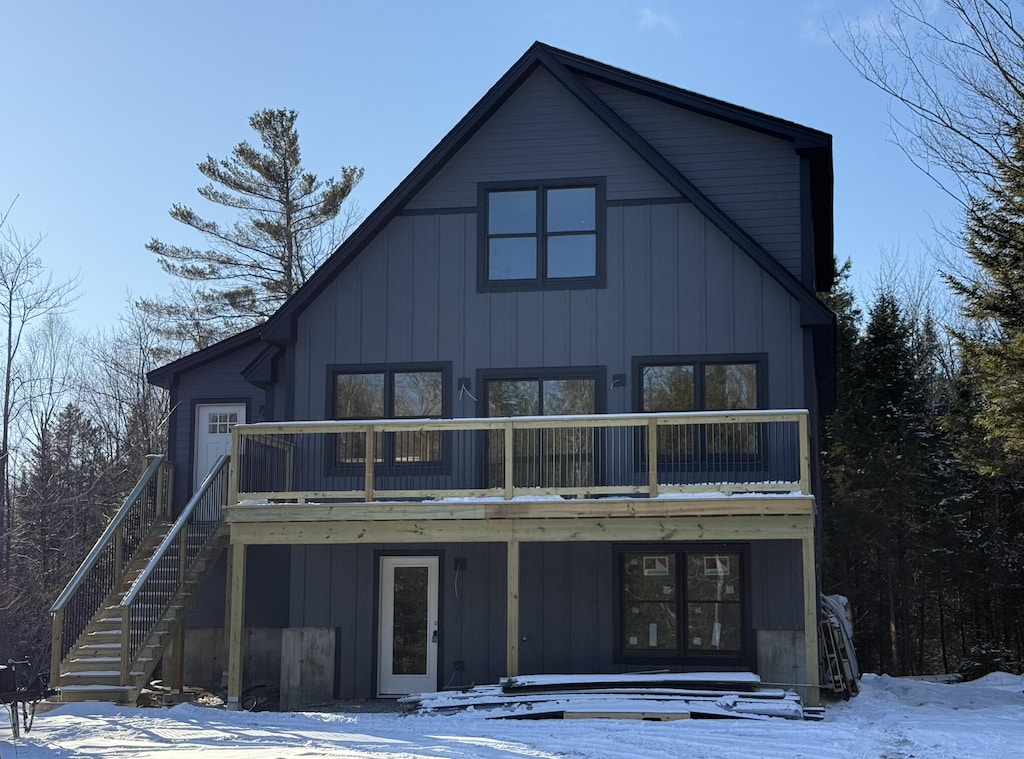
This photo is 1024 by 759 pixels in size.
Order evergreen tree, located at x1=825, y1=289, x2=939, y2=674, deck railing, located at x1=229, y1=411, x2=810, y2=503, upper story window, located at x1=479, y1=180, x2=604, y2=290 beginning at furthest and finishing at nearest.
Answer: evergreen tree, located at x1=825, y1=289, x2=939, y2=674, upper story window, located at x1=479, y1=180, x2=604, y2=290, deck railing, located at x1=229, y1=411, x2=810, y2=503

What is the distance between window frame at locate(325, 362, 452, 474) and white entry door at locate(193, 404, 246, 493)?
11.1 ft

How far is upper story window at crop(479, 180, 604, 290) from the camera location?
1686 cm

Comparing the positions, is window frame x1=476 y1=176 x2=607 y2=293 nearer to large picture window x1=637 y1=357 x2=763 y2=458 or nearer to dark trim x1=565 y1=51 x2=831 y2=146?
large picture window x1=637 y1=357 x2=763 y2=458

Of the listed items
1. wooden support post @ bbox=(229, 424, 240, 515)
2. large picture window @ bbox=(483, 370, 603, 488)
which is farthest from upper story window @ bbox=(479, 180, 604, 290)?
wooden support post @ bbox=(229, 424, 240, 515)

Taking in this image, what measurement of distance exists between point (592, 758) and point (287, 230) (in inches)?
1025

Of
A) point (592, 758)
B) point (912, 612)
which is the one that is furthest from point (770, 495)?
point (912, 612)

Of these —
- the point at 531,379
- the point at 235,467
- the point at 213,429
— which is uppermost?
the point at 531,379

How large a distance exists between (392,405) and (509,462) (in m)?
2.94

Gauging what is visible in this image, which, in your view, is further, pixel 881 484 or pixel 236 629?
pixel 881 484

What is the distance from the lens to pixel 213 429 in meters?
20.0

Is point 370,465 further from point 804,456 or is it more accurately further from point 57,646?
point 804,456

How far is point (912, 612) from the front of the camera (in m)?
32.0

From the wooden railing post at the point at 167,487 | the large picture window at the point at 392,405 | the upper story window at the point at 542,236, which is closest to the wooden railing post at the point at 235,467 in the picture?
the large picture window at the point at 392,405

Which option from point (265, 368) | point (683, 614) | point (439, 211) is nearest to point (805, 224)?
point (439, 211)
